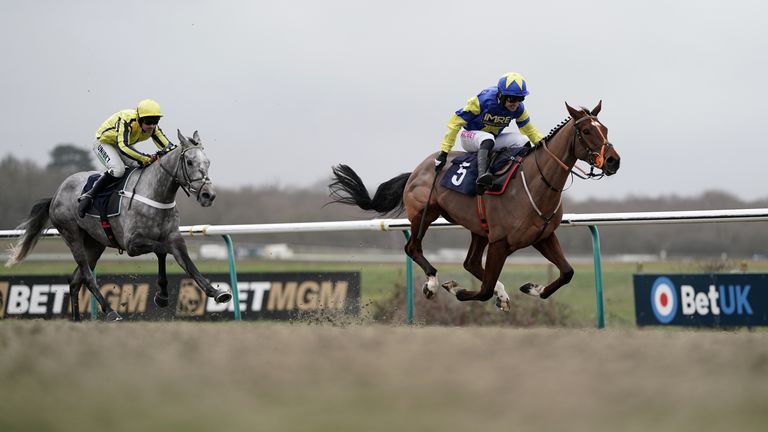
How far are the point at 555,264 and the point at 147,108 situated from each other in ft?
10.7

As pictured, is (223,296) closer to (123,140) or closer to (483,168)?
(123,140)

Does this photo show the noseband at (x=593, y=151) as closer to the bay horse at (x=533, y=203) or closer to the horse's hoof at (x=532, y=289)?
the bay horse at (x=533, y=203)

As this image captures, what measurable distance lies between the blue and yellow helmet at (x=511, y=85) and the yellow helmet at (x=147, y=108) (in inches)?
104

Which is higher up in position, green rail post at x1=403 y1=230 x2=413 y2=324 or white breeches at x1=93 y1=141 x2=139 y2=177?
white breeches at x1=93 y1=141 x2=139 y2=177

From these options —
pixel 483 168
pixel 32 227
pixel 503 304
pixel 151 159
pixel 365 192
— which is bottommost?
pixel 503 304

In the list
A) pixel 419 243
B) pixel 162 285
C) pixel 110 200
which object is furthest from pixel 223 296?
pixel 419 243

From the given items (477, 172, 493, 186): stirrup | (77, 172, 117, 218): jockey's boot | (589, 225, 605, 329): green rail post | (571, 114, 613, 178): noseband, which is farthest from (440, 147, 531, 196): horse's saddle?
(77, 172, 117, 218): jockey's boot

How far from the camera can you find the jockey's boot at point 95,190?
735cm

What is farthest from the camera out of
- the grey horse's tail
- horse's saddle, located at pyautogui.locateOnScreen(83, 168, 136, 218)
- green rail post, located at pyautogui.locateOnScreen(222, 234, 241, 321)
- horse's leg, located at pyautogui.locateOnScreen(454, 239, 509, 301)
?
the grey horse's tail

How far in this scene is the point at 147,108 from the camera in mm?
7164

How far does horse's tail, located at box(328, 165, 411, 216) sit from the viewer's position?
24.8 ft

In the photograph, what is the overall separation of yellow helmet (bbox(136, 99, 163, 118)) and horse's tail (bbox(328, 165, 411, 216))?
1533 mm

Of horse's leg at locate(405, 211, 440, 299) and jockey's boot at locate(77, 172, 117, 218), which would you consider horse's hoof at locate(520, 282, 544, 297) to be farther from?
jockey's boot at locate(77, 172, 117, 218)

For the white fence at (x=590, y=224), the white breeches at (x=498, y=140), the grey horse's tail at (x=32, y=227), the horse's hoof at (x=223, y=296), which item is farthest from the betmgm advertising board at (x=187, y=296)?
the white breeches at (x=498, y=140)
